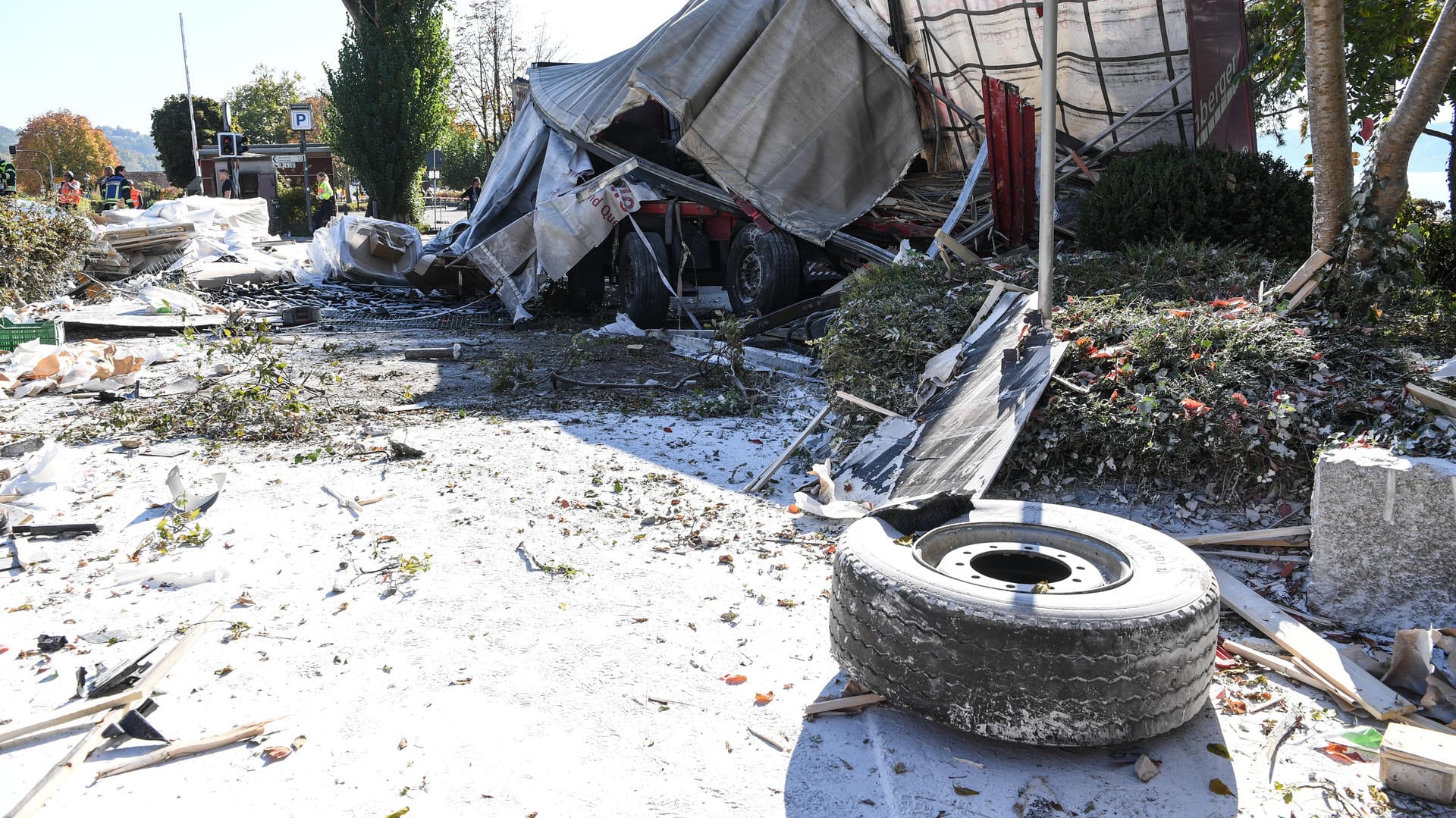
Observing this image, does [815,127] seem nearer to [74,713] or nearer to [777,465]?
[777,465]

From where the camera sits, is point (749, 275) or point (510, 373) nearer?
point (510, 373)

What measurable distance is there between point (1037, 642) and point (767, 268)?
24.4 feet

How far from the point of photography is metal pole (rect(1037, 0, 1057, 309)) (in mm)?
4773

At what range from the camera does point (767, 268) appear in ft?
31.7

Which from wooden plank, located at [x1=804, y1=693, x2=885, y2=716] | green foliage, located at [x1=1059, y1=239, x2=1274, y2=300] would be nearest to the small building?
green foliage, located at [x1=1059, y1=239, x2=1274, y2=300]

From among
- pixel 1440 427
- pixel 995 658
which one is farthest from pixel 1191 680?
pixel 1440 427

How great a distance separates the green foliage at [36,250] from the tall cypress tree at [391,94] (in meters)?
12.0

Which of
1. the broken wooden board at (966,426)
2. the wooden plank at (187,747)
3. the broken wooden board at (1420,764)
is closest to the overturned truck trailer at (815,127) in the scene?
the broken wooden board at (966,426)

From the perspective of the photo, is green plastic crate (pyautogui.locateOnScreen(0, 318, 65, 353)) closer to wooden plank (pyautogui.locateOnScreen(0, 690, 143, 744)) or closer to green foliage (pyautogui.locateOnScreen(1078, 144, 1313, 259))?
wooden plank (pyautogui.locateOnScreen(0, 690, 143, 744))

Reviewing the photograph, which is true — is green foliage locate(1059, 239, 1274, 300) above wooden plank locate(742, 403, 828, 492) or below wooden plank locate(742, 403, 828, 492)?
above

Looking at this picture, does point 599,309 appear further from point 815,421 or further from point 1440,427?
point 1440,427

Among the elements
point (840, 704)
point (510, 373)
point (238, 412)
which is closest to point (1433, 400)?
point (840, 704)

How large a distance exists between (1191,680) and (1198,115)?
7.26 meters

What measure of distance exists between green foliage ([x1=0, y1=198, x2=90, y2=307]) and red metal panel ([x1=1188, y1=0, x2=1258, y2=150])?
13141 mm
